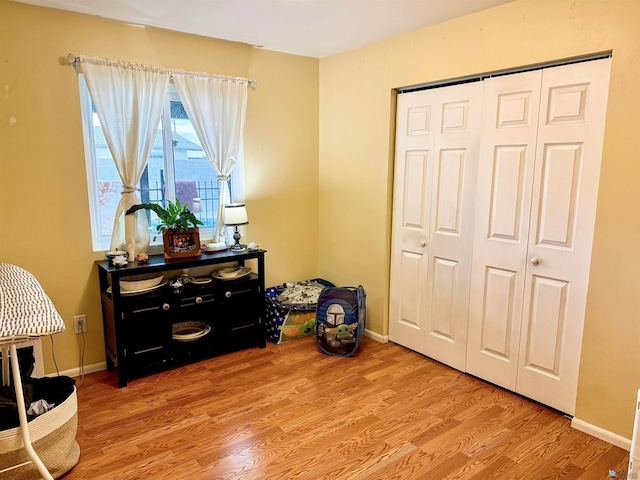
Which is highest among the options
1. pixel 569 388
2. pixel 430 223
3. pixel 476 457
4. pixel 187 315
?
pixel 430 223

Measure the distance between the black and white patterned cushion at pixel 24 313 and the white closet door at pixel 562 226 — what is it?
94.9 inches

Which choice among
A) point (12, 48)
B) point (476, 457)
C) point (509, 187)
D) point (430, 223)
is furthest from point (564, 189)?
point (12, 48)

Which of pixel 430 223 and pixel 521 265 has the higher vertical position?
pixel 430 223

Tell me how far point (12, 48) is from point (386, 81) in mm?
2413

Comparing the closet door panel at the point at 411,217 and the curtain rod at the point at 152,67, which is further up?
the curtain rod at the point at 152,67

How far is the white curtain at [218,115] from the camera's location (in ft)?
10.4

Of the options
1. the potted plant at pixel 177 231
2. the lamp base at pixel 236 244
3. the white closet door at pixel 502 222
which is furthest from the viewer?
the lamp base at pixel 236 244

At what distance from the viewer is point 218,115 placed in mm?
3285

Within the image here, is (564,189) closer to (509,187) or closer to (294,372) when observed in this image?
(509,187)

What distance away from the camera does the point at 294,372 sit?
303cm

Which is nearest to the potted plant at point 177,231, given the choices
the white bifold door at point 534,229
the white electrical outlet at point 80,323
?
the white electrical outlet at point 80,323

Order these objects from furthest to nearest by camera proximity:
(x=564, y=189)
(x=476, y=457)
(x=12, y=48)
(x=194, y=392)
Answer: (x=194, y=392) < (x=12, y=48) < (x=564, y=189) < (x=476, y=457)

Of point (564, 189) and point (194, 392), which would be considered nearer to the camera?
point (564, 189)

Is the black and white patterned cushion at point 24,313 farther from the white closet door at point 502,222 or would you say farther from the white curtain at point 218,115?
the white closet door at point 502,222
